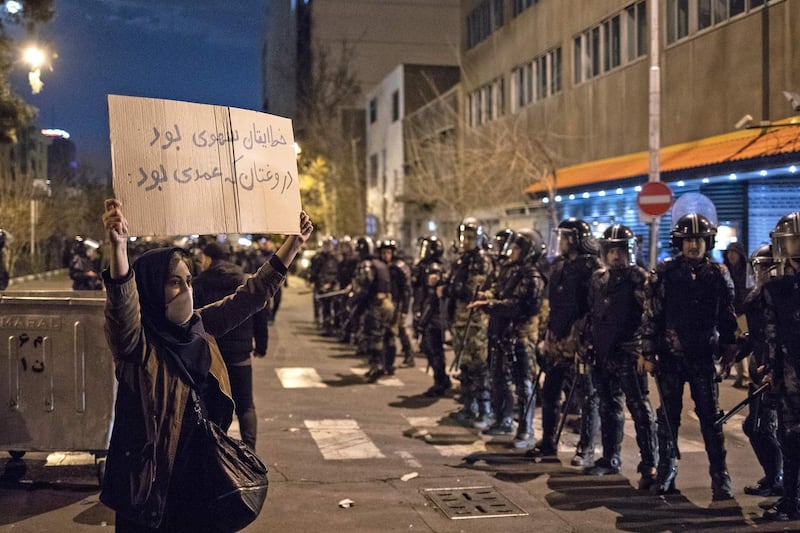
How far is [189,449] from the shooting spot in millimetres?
3740

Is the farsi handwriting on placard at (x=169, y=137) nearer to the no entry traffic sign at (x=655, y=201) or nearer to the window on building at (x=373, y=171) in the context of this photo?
the no entry traffic sign at (x=655, y=201)

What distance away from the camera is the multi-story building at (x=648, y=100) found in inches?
661

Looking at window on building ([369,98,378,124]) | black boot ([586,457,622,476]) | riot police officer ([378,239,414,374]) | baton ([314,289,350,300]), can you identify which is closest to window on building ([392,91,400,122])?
window on building ([369,98,378,124])

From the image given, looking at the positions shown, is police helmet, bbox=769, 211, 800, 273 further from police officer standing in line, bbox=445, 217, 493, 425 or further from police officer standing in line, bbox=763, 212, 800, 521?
police officer standing in line, bbox=445, 217, 493, 425

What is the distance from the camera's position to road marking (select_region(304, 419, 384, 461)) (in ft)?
28.9

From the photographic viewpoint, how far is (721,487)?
7195 millimetres

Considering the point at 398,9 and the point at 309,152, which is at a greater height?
the point at 398,9

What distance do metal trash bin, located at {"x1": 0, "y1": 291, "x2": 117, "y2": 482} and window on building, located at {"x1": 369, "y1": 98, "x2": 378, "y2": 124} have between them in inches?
1994

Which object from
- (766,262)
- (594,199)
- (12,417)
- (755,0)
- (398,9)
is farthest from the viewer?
(398,9)

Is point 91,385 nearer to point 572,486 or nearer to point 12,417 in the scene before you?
point 12,417

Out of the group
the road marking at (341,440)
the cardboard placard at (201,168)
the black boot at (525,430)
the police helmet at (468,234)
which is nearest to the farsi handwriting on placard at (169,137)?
the cardboard placard at (201,168)

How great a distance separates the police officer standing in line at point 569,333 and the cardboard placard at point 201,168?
169 inches

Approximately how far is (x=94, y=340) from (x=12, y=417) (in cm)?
83

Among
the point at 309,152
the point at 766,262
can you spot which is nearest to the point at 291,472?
the point at 766,262
